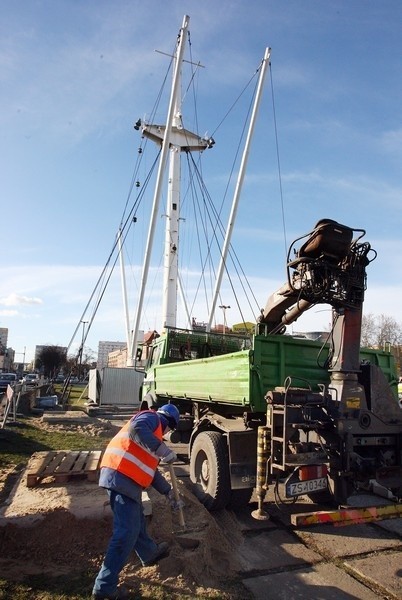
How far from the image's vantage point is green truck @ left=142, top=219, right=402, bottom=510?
525cm

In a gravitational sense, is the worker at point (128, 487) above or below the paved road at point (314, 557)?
above

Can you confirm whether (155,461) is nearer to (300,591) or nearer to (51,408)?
(300,591)

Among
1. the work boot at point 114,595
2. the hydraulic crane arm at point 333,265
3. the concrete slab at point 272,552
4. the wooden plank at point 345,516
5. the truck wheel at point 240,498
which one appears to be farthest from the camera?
the truck wheel at point 240,498

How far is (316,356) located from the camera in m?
6.71

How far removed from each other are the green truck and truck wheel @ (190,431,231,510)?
1cm

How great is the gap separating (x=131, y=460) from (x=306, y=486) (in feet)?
6.83

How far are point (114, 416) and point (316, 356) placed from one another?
15.2m

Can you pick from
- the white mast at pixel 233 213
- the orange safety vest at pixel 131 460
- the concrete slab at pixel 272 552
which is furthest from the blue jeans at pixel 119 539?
the white mast at pixel 233 213

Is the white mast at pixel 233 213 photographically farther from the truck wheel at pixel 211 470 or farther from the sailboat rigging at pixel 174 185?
the truck wheel at pixel 211 470

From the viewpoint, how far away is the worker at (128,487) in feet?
12.6

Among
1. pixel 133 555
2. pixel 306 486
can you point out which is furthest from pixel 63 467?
pixel 306 486

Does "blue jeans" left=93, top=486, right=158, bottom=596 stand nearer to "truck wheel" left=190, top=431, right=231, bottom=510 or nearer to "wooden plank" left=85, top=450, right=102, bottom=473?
"truck wheel" left=190, top=431, right=231, bottom=510

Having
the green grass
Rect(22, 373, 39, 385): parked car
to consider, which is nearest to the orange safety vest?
the green grass

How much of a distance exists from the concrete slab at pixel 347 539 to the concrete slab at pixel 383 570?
0.20 meters
